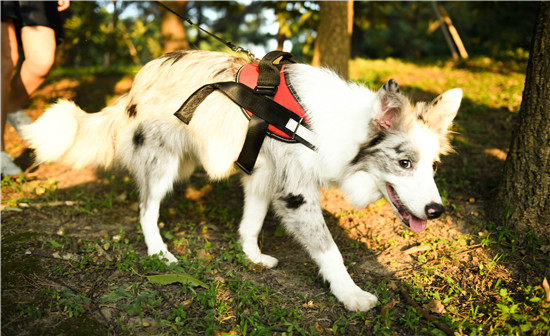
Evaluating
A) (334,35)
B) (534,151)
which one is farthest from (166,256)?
(334,35)

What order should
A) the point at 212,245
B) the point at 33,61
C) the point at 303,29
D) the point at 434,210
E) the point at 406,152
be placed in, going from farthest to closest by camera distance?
the point at 303,29 < the point at 33,61 < the point at 212,245 < the point at 406,152 < the point at 434,210

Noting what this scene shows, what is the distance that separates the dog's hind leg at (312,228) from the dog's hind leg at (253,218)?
354mm

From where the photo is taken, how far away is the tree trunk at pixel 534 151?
2.85m

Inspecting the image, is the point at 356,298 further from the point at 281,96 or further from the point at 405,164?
the point at 281,96

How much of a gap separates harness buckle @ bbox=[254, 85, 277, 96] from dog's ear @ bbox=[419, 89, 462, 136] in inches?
39.8

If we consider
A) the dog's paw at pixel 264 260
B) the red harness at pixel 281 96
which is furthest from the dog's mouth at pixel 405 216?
Answer: the dog's paw at pixel 264 260

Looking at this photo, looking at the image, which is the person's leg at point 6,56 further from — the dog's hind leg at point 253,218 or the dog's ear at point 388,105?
the dog's ear at point 388,105

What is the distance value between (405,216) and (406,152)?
0.43 metres

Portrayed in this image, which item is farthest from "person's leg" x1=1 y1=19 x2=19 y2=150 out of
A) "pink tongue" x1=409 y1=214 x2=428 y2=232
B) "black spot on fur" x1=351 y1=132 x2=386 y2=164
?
"pink tongue" x1=409 y1=214 x2=428 y2=232

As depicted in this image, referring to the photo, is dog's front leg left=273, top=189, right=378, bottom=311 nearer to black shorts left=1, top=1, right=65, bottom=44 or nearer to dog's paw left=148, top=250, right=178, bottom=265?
dog's paw left=148, top=250, right=178, bottom=265

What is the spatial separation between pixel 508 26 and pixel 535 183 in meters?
12.2

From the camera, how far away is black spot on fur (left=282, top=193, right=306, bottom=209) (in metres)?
2.74

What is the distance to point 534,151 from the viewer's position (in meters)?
2.91

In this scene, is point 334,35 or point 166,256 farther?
point 334,35
